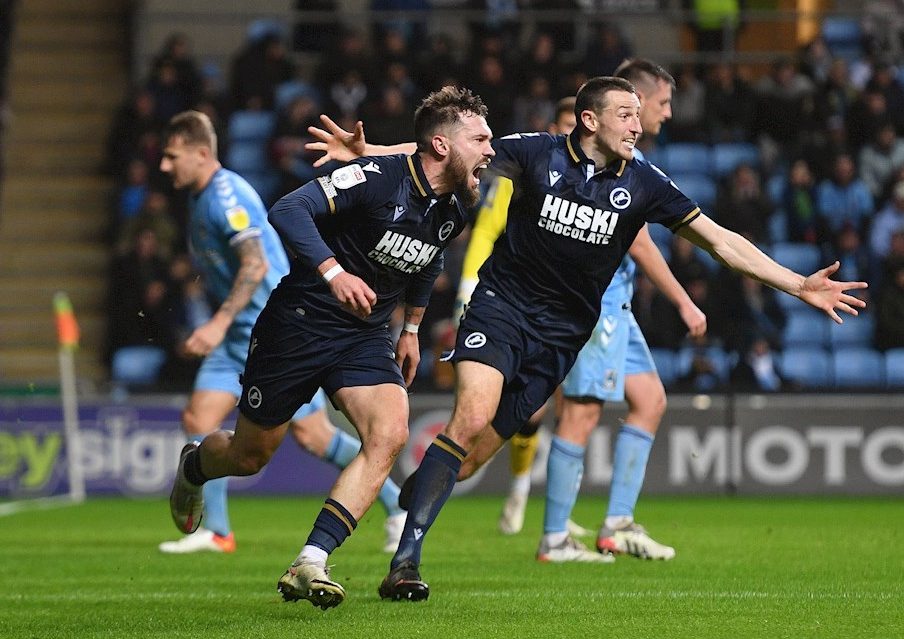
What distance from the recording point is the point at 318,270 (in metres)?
6.35

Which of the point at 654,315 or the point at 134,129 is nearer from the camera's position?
the point at 654,315

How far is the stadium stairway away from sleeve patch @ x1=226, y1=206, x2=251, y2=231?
383 inches

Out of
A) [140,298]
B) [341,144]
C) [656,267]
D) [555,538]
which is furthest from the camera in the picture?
[140,298]

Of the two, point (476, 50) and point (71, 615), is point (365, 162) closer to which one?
point (71, 615)

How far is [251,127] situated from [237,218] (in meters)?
10.5

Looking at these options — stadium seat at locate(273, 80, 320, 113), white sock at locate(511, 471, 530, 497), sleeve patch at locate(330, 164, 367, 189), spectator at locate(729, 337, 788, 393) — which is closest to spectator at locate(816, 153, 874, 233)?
spectator at locate(729, 337, 788, 393)

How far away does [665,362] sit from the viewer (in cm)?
1662

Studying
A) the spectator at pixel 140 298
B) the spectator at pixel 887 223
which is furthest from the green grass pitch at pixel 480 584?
the spectator at pixel 887 223

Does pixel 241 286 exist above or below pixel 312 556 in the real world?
above

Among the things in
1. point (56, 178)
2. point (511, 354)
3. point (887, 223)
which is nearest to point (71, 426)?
point (56, 178)

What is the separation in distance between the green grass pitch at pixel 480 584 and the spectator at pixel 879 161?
7.06 metres

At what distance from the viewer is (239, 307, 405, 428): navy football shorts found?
6.89 metres

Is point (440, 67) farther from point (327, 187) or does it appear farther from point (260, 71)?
point (327, 187)

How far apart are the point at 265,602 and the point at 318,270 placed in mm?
1529
